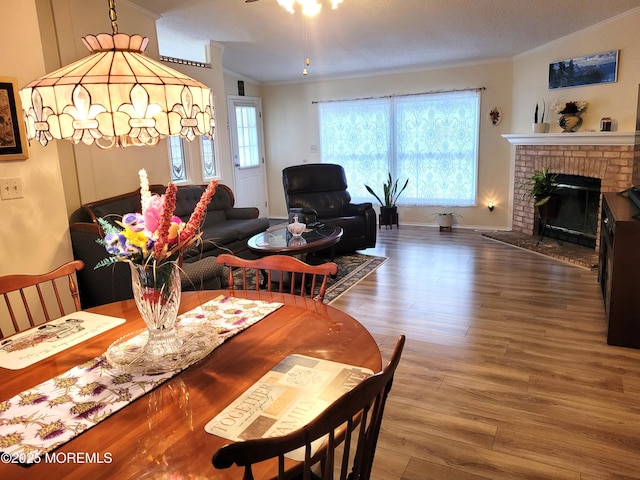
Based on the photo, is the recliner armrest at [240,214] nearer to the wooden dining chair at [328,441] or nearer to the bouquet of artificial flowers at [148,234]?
the bouquet of artificial flowers at [148,234]

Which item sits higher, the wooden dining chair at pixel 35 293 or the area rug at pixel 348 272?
the wooden dining chair at pixel 35 293

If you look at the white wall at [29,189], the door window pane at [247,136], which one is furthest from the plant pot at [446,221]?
the white wall at [29,189]

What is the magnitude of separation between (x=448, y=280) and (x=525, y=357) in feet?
5.43

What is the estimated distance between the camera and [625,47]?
460 cm

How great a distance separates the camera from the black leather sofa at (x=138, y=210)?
3.13 m

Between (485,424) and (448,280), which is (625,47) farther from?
(485,424)

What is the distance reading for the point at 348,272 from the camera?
193 inches

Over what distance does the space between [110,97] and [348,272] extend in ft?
12.6

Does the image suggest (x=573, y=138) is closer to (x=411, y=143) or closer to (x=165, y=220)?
(x=411, y=143)

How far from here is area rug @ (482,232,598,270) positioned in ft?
16.1

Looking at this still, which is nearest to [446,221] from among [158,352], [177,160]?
[177,160]

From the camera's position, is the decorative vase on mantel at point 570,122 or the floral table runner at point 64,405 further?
the decorative vase on mantel at point 570,122

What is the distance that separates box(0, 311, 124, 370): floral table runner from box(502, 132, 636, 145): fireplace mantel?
193 inches

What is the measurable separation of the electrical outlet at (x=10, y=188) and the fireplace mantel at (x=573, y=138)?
5121mm
